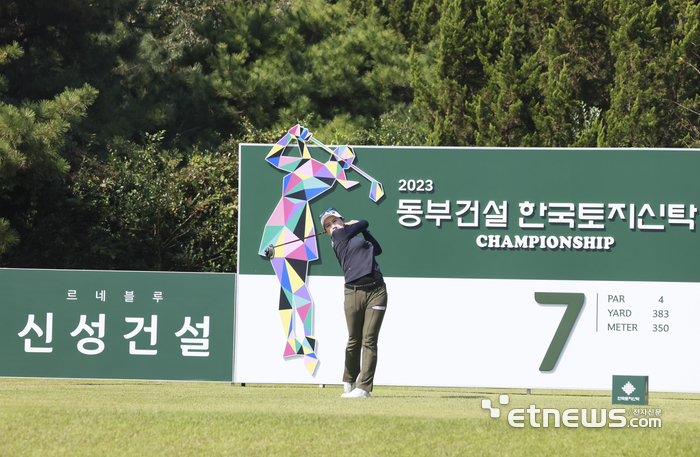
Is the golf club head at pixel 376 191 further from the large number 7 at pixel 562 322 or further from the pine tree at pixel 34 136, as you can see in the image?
the pine tree at pixel 34 136

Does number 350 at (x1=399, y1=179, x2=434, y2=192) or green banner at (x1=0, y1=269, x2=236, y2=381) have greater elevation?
number 350 at (x1=399, y1=179, x2=434, y2=192)

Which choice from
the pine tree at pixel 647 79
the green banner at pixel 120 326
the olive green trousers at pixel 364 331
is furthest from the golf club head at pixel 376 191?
the pine tree at pixel 647 79

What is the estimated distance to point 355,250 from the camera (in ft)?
24.2

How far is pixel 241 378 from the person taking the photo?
25.3ft

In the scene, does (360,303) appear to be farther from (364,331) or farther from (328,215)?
(328,215)

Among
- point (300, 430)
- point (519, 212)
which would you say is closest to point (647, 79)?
point (519, 212)

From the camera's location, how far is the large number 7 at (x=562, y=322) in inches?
297

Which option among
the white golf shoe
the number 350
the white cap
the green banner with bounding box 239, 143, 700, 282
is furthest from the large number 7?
the white cap

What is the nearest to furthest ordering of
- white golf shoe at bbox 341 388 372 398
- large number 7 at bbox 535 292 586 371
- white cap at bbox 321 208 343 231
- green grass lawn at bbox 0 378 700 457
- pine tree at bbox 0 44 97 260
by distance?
green grass lawn at bbox 0 378 700 457
white golf shoe at bbox 341 388 372 398
large number 7 at bbox 535 292 586 371
white cap at bbox 321 208 343 231
pine tree at bbox 0 44 97 260

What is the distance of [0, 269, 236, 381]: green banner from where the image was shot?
7723 millimetres

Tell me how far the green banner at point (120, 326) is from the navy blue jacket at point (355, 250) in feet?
4.27

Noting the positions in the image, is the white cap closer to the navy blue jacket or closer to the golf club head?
the navy blue jacket

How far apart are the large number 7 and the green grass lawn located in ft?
3.07

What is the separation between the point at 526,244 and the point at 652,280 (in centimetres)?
139
